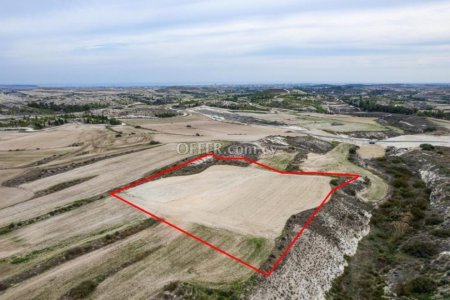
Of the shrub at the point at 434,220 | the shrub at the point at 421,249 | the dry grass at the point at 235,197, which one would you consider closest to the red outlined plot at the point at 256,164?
the dry grass at the point at 235,197

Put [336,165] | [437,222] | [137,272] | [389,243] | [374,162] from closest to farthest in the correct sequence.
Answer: [137,272], [389,243], [437,222], [336,165], [374,162]

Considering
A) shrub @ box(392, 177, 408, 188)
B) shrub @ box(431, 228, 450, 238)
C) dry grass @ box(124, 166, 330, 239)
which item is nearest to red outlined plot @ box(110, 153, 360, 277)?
dry grass @ box(124, 166, 330, 239)

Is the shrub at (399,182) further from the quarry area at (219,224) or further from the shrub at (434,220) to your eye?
the shrub at (434,220)

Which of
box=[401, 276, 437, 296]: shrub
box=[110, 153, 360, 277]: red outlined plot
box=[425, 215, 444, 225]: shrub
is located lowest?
box=[401, 276, 437, 296]: shrub

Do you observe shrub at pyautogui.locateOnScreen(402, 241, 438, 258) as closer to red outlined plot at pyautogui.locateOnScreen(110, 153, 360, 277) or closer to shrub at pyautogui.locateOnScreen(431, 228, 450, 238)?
shrub at pyautogui.locateOnScreen(431, 228, 450, 238)

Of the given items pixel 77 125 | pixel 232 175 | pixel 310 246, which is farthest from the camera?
pixel 77 125

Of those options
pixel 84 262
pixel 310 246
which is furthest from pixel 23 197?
pixel 310 246

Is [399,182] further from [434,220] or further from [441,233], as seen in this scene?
[441,233]

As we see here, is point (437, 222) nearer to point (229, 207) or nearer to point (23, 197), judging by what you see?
point (229, 207)

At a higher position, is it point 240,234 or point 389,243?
point 240,234

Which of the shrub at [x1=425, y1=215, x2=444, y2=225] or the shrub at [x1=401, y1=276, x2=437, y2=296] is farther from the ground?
the shrub at [x1=425, y1=215, x2=444, y2=225]

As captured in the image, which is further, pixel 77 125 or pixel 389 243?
pixel 77 125
